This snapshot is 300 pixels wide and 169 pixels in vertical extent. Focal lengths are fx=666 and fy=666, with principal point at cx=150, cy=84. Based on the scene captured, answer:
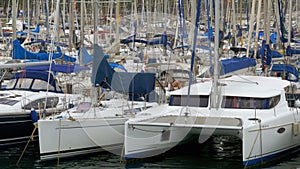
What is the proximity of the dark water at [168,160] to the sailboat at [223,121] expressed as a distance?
283mm

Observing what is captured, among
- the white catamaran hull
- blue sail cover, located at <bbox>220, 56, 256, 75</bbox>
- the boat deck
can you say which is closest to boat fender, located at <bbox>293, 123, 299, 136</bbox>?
the boat deck

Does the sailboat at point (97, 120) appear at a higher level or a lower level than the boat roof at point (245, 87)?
lower

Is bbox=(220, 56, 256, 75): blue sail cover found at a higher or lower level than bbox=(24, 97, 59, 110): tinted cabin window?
higher

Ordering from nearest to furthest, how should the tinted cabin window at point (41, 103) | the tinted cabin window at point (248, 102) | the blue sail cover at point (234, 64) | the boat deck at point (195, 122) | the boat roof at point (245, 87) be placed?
the boat deck at point (195, 122)
the tinted cabin window at point (248, 102)
the boat roof at point (245, 87)
the tinted cabin window at point (41, 103)
the blue sail cover at point (234, 64)

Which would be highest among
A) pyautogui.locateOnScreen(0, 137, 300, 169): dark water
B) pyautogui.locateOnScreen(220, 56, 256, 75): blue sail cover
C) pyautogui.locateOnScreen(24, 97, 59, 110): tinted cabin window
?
pyautogui.locateOnScreen(220, 56, 256, 75): blue sail cover

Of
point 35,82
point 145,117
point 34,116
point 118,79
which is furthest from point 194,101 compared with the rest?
point 35,82

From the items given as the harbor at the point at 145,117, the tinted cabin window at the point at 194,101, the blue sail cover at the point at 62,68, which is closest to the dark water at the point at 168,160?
the harbor at the point at 145,117

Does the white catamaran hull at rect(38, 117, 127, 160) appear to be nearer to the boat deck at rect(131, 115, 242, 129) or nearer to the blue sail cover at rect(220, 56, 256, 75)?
the boat deck at rect(131, 115, 242, 129)

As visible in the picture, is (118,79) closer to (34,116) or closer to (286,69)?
(34,116)

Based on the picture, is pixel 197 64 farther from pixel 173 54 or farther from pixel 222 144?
pixel 222 144

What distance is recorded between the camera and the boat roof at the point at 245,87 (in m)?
17.9

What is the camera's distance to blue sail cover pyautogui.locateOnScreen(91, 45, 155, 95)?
1812 cm

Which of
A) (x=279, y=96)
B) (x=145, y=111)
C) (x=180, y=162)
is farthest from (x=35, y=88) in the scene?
(x=279, y=96)

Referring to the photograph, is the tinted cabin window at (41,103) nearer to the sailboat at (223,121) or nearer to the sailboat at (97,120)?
the sailboat at (97,120)
